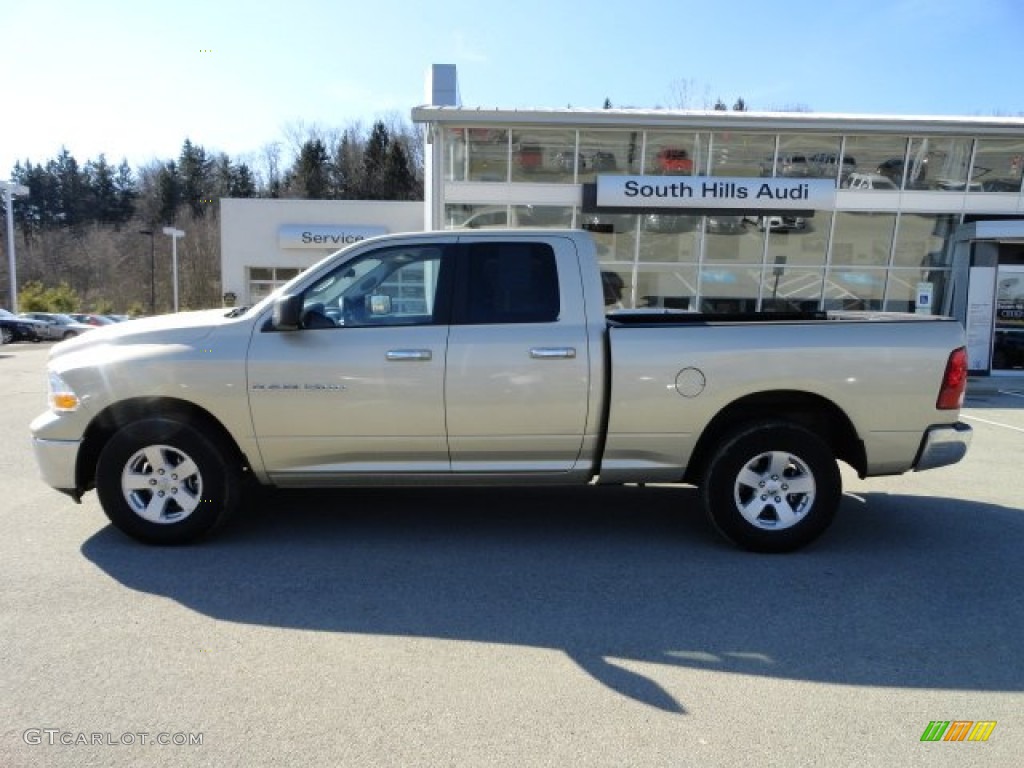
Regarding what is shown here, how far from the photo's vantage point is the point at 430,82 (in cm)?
1939

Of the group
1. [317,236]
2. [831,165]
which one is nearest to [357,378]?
[831,165]

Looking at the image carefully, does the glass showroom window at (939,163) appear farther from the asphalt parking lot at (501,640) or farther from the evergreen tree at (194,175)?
the evergreen tree at (194,175)

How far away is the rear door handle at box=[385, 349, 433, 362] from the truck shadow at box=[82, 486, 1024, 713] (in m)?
1.26

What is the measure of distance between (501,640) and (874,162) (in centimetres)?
1750

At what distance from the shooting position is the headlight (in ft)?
14.6

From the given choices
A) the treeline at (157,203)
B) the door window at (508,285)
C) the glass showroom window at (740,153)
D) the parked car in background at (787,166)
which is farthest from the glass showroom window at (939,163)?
the treeline at (157,203)

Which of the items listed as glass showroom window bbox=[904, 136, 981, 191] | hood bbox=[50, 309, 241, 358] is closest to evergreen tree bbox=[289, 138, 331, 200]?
glass showroom window bbox=[904, 136, 981, 191]

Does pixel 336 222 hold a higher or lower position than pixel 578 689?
higher

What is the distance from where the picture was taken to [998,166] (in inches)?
672

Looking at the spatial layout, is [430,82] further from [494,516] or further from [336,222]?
[494,516]

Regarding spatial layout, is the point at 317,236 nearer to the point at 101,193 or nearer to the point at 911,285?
the point at 911,285

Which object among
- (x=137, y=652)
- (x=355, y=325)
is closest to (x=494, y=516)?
(x=355, y=325)

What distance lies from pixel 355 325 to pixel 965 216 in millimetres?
17761

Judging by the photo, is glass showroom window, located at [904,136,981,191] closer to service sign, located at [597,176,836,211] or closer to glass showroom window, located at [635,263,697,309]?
service sign, located at [597,176,836,211]
